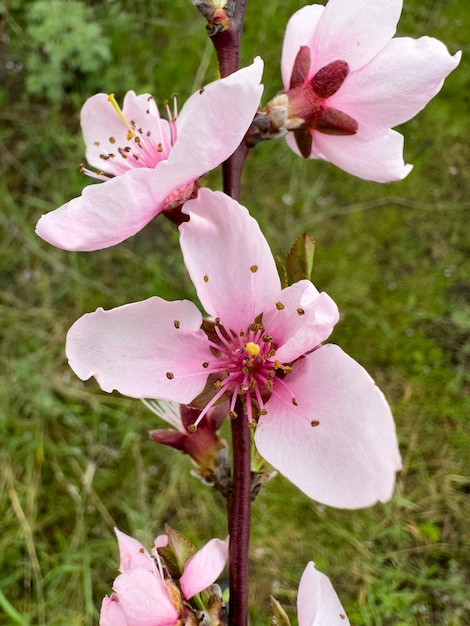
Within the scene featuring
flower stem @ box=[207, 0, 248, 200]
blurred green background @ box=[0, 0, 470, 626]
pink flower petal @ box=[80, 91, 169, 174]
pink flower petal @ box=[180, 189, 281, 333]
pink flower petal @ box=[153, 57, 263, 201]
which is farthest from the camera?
blurred green background @ box=[0, 0, 470, 626]

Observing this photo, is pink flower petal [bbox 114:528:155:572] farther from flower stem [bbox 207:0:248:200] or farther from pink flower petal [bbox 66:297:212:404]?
flower stem [bbox 207:0:248:200]

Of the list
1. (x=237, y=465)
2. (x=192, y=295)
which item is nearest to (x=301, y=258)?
(x=237, y=465)

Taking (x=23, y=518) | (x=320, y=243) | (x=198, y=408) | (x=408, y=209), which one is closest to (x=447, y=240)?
(x=408, y=209)

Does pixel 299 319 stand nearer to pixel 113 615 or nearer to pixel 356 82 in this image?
pixel 356 82

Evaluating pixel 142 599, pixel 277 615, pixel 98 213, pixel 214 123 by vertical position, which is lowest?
pixel 277 615

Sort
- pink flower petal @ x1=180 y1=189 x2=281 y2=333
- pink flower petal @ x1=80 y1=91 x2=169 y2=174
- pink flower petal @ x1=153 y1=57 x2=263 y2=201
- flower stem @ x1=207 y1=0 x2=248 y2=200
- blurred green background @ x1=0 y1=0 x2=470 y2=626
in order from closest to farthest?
pink flower petal @ x1=153 y1=57 x2=263 y2=201 < pink flower petal @ x1=180 y1=189 x2=281 y2=333 < flower stem @ x1=207 y1=0 x2=248 y2=200 < pink flower petal @ x1=80 y1=91 x2=169 y2=174 < blurred green background @ x1=0 y1=0 x2=470 y2=626

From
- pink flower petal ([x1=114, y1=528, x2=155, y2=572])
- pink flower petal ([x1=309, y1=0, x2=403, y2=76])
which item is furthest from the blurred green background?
pink flower petal ([x1=309, y1=0, x2=403, y2=76])

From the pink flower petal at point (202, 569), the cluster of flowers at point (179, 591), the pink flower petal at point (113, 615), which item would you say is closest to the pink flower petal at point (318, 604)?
the cluster of flowers at point (179, 591)
